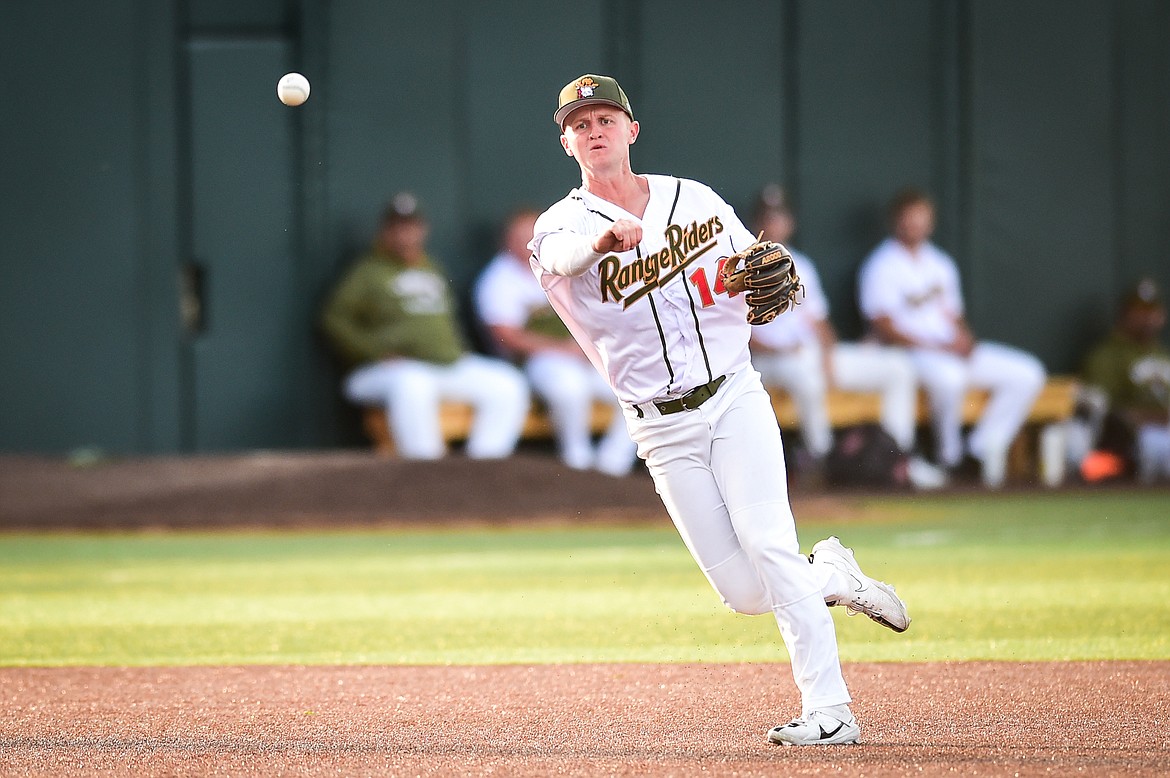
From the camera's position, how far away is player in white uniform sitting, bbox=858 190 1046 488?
41.4 feet

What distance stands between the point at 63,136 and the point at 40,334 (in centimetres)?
147

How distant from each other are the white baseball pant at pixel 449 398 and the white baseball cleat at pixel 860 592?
7.20 metres

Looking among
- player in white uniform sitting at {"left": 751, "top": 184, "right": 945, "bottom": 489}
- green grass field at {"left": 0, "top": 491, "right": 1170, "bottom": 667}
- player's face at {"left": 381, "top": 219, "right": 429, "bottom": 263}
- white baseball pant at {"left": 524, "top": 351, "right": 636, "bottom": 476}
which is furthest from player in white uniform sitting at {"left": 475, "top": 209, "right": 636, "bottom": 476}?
green grass field at {"left": 0, "top": 491, "right": 1170, "bottom": 667}

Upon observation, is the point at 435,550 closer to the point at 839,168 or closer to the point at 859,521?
the point at 859,521

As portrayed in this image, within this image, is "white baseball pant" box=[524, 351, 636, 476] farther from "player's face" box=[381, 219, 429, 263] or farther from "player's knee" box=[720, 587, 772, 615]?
"player's knee" box=[720, 587, 772, 615]

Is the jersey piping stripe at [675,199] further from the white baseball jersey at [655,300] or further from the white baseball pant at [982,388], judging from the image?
the white baseball pant at [982,388]

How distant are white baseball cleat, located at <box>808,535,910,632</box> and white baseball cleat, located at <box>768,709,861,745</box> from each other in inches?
14.6

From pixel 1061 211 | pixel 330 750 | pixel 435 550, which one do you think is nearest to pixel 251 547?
pixel 435 550

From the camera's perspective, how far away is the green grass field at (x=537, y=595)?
221 inches

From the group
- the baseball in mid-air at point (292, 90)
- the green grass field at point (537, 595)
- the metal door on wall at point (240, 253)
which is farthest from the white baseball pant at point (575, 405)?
the baseball in mid-air at point (292, 90)

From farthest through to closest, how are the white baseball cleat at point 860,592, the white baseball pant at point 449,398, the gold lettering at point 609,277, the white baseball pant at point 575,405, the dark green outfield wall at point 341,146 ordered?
1. the dark green outfield wall at point 341,146
2. the white baseball pant at point 575,405
3. the white baseball pant at point 449,398
4. the white baseball cleat at point 860,592
5. the gold lettering at point 609,277

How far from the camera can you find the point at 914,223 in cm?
1274

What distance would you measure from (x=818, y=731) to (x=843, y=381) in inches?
346

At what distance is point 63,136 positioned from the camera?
12.5 m
